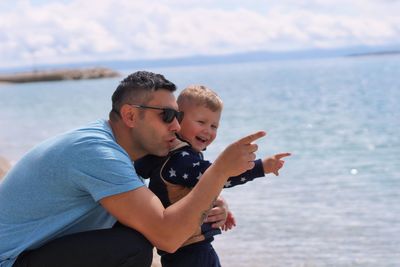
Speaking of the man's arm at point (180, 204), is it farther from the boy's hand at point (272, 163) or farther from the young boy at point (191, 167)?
the boy's hand at point (272, 163)

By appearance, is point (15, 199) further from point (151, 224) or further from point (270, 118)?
point (270, 118)

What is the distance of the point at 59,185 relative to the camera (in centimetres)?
352

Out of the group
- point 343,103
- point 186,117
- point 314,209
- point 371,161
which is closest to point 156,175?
point 186,117

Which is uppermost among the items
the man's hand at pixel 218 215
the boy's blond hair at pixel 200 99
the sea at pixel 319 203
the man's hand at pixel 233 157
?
the boy's blond hair at pixel 200 99

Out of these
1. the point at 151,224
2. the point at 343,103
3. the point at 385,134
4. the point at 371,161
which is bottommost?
the point at 343,103

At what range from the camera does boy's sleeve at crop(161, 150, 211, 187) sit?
376 centimetres

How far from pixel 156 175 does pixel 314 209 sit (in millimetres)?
4995

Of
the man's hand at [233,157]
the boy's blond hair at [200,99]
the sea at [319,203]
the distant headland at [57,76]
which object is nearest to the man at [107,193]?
the man's hand at [233,157]

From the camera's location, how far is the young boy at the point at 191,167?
149 inches

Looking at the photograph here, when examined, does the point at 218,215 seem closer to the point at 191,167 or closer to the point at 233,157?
the point at 191,167

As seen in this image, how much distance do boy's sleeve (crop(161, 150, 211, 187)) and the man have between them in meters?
0.08

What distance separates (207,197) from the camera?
347cm

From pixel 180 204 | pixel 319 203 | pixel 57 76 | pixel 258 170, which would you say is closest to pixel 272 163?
pixel 258 170

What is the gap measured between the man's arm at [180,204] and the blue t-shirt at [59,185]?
0.23 ft
